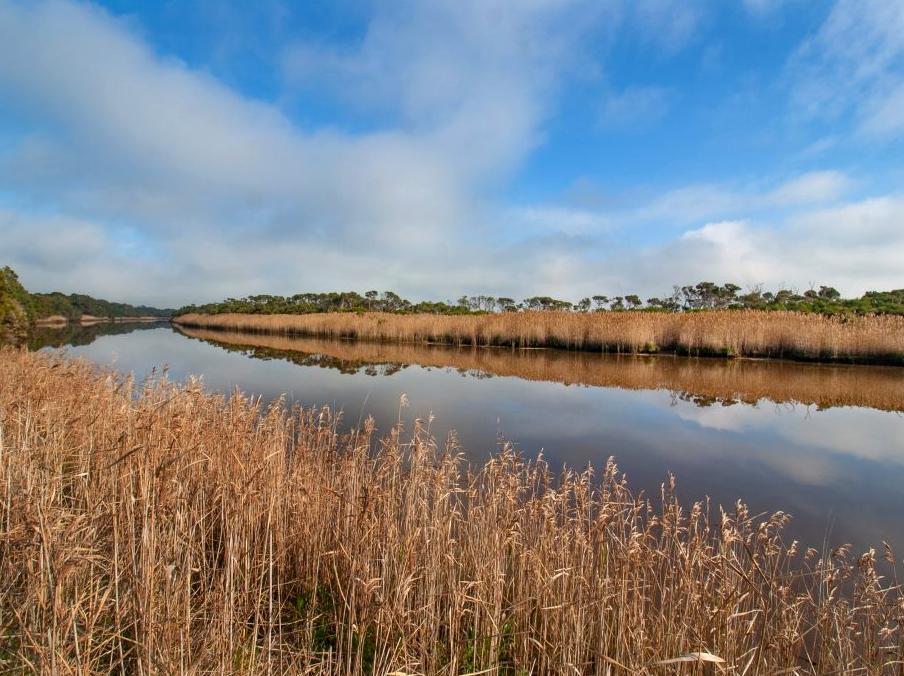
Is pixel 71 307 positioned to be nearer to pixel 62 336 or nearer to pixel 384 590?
pixel 62 336

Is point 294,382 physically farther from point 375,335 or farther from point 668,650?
point 375,335

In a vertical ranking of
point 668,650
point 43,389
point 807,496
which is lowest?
point 807,496

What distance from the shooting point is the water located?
17.0 feet

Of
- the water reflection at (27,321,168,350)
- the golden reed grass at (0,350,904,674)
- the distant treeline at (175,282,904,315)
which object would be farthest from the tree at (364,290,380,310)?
the golden reed grass at (0,350,904,674)

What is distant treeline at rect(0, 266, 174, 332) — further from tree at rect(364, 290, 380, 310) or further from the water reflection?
tree at rect(364, 290, 380, 310)

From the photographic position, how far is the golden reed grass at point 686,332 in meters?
15.9

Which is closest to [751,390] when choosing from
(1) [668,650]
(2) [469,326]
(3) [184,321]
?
(1) [668,650]

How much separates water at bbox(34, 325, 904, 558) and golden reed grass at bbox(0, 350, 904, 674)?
190 centimetres

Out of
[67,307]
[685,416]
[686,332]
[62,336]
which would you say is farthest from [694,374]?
[67,307]

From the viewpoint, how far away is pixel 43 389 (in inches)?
230

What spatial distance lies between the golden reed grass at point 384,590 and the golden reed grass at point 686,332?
16399 millimetres

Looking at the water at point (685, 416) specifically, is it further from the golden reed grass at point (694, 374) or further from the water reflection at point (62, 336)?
the water reflection at point (62, 336)

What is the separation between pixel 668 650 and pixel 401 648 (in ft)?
4.19

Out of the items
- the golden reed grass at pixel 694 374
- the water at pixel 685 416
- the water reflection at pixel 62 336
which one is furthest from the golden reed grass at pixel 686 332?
the water reflection at pixel 62 336
